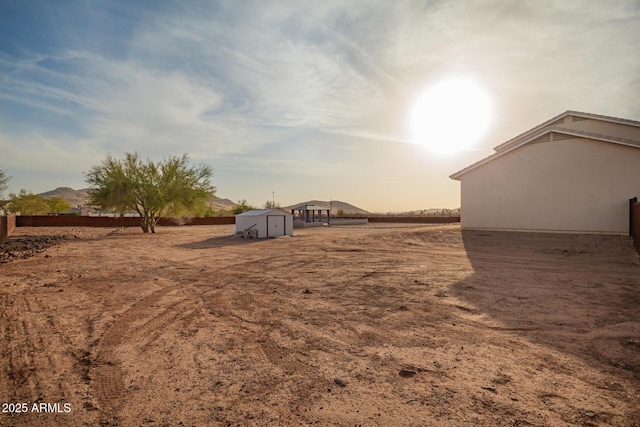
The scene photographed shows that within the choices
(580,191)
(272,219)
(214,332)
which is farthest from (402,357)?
(272,219)

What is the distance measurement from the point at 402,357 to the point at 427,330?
116 cm

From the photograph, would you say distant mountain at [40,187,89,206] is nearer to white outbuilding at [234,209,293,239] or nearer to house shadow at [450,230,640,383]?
white outbuilding at [234,209,293,239]

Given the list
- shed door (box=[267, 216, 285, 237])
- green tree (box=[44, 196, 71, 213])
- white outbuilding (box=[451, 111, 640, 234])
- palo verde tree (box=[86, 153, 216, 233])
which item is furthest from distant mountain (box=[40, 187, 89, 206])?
white outbuilding (box=[451, 111, 640, 234])

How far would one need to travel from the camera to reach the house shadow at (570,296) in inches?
187

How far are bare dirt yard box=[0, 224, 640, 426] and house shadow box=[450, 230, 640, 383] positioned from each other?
5 centimetres

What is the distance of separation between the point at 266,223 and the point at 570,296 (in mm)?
20709

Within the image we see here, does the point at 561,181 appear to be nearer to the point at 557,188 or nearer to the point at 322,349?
the point at 557,188

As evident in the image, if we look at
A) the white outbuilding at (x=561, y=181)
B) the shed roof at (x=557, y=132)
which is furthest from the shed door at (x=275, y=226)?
the white outbuilding at (x=561, y=181)

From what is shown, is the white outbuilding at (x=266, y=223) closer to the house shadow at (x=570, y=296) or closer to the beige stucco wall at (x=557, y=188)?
the beige stucco wall at (x=557, y=188)

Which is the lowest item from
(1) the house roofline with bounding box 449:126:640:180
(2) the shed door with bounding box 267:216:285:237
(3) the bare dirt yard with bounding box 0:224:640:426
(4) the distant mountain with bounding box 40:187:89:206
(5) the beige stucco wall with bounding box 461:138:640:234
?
(3) the bare dirt yard with bounding box 0:224:640:426

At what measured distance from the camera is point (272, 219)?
86.3ft

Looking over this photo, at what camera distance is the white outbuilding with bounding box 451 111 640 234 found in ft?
50.9

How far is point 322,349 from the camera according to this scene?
15.3ft

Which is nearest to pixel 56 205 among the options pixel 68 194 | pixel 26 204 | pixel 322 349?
pixel 26 204
